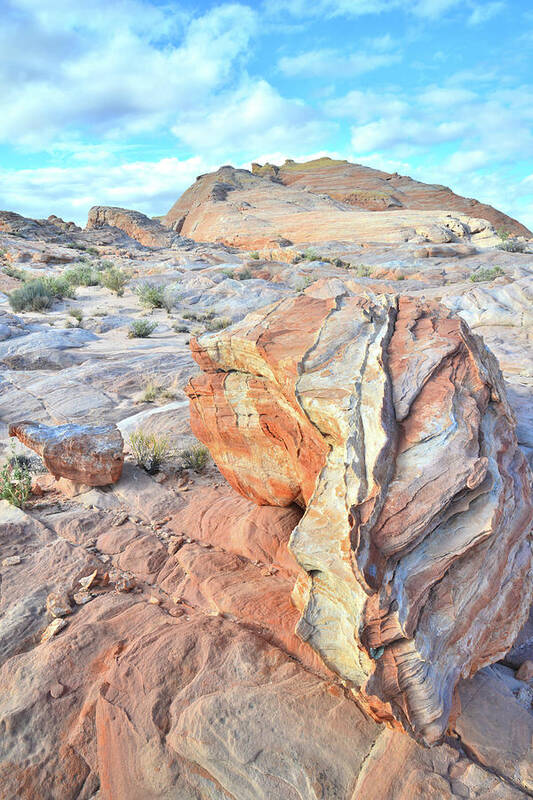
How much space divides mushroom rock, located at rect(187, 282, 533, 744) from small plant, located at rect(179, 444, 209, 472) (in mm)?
1796

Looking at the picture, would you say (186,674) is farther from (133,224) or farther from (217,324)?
(133,224)

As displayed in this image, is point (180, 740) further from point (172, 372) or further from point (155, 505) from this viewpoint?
point (172, 372)

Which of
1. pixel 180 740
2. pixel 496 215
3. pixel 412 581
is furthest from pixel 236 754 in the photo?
pixel 496 215

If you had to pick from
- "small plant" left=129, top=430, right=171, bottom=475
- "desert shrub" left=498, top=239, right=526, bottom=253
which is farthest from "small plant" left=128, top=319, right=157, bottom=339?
"desert shrub" left=498, top=239, right=526, bottom=253

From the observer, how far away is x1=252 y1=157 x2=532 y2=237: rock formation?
182 feet

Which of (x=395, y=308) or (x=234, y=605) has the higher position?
(x=395, y=308)

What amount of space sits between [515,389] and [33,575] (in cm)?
544

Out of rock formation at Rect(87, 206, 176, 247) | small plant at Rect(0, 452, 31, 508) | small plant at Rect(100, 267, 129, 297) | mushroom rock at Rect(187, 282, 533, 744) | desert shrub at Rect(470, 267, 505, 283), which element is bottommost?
small plant at Rect(0, 452, 31, 508)

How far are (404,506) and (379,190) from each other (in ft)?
206

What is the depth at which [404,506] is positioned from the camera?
7.85 ft

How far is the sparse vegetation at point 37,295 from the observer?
1402 cm

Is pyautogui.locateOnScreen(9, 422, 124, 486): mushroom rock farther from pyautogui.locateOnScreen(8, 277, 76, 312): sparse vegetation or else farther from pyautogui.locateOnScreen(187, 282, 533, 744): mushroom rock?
pyautogui.locateOnScreen(8, 277, 76, 312): sparse vegetation

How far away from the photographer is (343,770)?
7.29 feet

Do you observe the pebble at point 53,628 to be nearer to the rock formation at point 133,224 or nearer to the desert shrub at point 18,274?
the desert shrub at point 18,274
